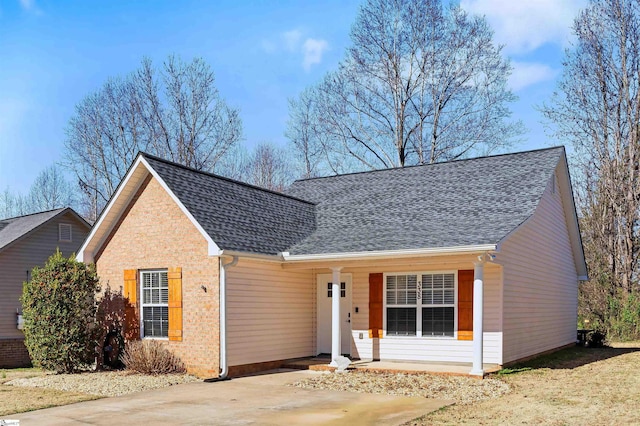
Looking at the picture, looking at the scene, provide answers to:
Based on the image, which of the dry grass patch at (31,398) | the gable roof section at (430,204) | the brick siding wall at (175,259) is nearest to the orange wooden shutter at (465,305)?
the gable roof section at (430,204)

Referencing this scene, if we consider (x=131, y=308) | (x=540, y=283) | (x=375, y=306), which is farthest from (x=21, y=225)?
(x=540, y=283)

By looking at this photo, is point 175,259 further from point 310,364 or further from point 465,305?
point 465,305

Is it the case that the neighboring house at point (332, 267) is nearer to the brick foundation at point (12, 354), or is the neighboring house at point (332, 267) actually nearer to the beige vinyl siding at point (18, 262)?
the beige vinyl siding at point (18, 262)

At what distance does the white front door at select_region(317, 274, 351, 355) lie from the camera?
51.3 feet

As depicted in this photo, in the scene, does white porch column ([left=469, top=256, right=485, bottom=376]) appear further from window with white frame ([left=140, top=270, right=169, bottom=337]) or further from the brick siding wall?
window with white frame ([left=140, top=270, right=169, bottom=337])

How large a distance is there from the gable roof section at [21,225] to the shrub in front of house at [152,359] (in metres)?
9.50

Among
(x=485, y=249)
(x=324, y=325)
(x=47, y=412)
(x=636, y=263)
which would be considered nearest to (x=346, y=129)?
(x=636, y=263)

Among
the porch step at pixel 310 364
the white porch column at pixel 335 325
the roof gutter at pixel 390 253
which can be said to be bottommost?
the porch step at pixel 310 364

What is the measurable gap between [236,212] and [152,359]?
4001 mm

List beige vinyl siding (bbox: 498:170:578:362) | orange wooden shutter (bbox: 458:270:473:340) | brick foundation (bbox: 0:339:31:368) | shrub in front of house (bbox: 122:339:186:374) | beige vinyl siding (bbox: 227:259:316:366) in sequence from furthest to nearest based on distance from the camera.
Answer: brick foundation (bbox: 0:339:31:368) → beige vinyl siding (bbox: 498:170:578:362) → orange wooden shutter (bbox: 458:270:473:340) → shrub in front of house (bbox: 122:339:186:374) → beige vinyl siding (bbox: 227:259:316:366)

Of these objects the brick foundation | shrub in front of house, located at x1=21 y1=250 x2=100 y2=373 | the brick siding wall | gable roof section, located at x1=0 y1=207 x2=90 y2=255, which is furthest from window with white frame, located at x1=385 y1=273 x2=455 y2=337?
gable roof section, located at x1=0 y1=207 x2=90 y2=255

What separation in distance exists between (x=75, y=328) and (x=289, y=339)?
505cm

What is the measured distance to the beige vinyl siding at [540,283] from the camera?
14.4 metres

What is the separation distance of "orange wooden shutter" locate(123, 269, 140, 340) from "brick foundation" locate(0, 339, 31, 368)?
820 cm
